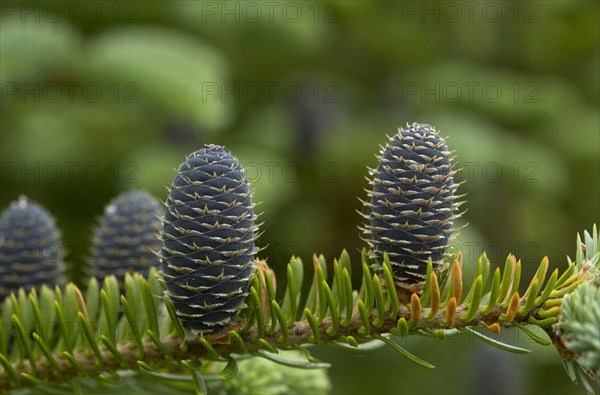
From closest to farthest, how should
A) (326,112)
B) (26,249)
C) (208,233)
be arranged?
(208,233) → (26,249) → (326,112)

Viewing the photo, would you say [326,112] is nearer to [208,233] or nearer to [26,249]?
[26,249]

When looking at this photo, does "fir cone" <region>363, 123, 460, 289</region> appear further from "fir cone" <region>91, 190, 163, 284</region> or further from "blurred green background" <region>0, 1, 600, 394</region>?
"blurred green background" <region>0, 1, 600, 394</region>

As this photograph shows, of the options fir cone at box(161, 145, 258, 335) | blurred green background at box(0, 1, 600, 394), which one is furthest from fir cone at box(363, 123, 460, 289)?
blurred green background at box(0, 1, 600, 394)

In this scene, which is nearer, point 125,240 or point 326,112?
point 125,240

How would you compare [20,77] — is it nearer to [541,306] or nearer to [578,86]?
[541,306]

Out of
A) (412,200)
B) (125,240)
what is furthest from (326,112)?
(412,200)

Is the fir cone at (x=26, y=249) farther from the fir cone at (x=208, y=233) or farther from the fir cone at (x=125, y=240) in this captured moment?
the fir cone at (x=208, y=233)

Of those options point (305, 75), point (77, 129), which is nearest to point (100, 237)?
point (77, 129)
